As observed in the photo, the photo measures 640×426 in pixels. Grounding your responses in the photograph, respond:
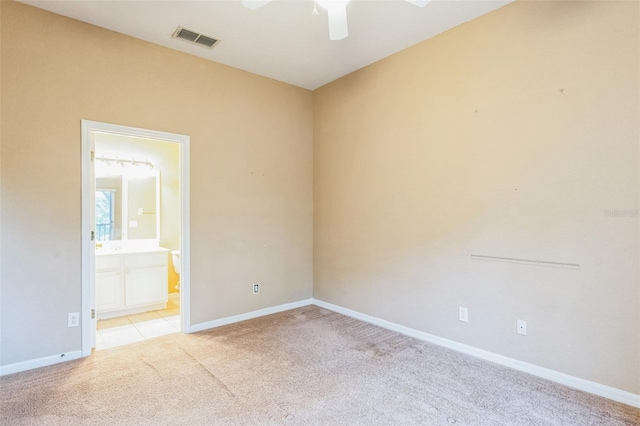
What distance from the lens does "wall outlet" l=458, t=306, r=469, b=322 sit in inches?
113

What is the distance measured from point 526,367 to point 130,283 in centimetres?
426

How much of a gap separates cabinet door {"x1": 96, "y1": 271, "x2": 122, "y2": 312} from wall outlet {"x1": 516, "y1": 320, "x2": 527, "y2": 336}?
14.0ft

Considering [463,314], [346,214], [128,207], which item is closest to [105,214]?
[128,207]

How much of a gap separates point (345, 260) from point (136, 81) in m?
2.90

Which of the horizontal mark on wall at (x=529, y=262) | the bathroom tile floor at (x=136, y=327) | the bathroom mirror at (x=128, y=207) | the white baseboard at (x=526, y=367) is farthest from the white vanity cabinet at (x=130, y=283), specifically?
the horizontal mark on wall at (x=529, y=262)

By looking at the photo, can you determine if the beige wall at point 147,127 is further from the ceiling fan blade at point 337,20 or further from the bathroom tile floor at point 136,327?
the ceiling fan blade at point 337,20

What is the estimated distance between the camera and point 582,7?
7.34 feet

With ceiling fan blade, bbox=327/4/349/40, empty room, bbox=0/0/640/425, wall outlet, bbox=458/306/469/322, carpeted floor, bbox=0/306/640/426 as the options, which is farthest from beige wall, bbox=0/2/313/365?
wall outlet, bbox=458/306/469/322

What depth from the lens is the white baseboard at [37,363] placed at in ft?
8.21

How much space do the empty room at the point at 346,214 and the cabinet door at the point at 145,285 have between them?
4cm

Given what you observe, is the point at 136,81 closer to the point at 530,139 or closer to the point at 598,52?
the point at 530,139

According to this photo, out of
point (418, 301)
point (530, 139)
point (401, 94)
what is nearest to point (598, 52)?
point (530, 139)

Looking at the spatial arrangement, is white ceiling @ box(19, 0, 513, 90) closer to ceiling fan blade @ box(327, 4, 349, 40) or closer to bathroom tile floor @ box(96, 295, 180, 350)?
ceiling fan blade @ box(327, 4, 349, 40)

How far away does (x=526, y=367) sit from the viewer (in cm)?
250
